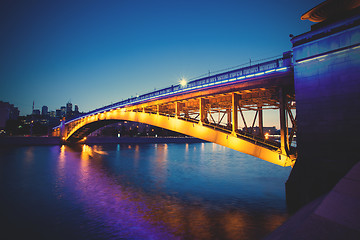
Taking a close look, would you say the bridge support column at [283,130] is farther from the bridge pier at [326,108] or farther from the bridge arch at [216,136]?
the bridge pier at [326,108]

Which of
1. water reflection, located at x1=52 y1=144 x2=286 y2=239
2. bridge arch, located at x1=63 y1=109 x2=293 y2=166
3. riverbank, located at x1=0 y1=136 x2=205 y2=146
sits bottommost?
water reflection, located at x1=52 y1=144 x2=286 y2=239

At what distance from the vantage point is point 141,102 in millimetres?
29312

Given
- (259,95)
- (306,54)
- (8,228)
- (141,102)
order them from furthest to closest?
1. (141,102)
2. (259,95)
3. (306,54)
4. (8,228)

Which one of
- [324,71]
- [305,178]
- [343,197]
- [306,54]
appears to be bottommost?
[305,178]

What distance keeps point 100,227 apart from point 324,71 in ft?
42.5

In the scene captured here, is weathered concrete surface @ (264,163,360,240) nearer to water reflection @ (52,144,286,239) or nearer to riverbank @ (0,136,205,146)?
water reflection @ (52,144,286,239)

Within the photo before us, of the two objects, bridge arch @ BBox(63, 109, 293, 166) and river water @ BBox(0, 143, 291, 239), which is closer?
river water @ BBox(0, 143, 291, 239)

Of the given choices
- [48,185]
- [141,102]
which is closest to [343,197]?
[48,185]

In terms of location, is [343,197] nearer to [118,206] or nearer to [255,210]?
[255,210]

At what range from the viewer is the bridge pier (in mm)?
8898

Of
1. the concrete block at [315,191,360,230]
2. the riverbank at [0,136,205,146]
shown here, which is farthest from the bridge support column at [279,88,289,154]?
the riverbank at [0,136,205,146]

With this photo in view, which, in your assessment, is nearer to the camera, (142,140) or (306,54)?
(306,54)

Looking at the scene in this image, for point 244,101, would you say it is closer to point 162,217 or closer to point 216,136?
point 216,136

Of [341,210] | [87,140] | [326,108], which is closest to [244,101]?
[326,108]
